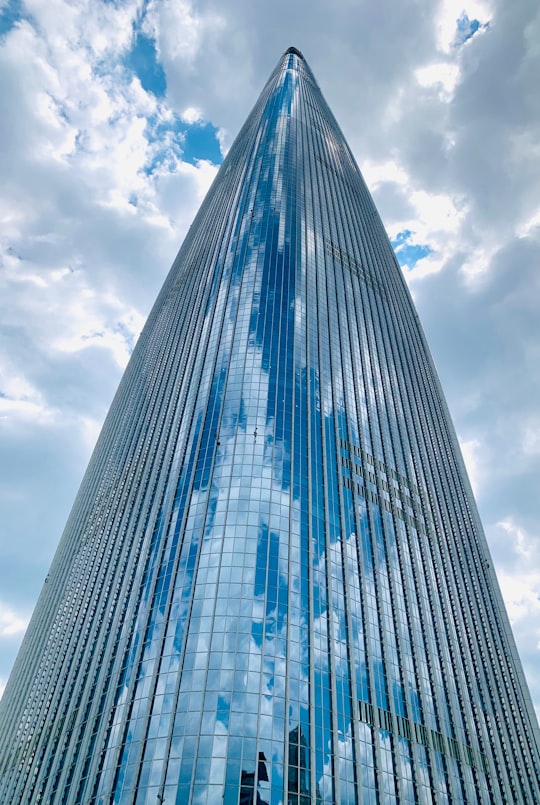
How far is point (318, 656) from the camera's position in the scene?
68875 millimetres

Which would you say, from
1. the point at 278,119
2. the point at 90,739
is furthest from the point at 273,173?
the point at 90,739

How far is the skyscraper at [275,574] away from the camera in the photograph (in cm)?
6219

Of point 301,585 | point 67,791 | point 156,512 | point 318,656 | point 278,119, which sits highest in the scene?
point 278,119

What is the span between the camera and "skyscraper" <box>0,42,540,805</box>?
204ft

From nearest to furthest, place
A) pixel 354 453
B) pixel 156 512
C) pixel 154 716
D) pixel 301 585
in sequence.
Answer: pixel 154 716 → pixel 301 585 → pixel 156 512 → pixel 354 453

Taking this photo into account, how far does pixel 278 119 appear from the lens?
513 feet

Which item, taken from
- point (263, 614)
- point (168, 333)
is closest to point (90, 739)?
point (263, 614)

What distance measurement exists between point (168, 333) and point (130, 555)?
6004 centimetres

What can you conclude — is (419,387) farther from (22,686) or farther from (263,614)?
(22,686)

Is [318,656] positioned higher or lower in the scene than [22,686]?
lower

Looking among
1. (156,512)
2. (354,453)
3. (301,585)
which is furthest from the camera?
A: (354,453)

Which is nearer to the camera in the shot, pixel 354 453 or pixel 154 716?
pixel 154 716

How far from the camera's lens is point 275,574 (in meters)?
71.5

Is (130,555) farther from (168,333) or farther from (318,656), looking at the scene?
(168,333)
